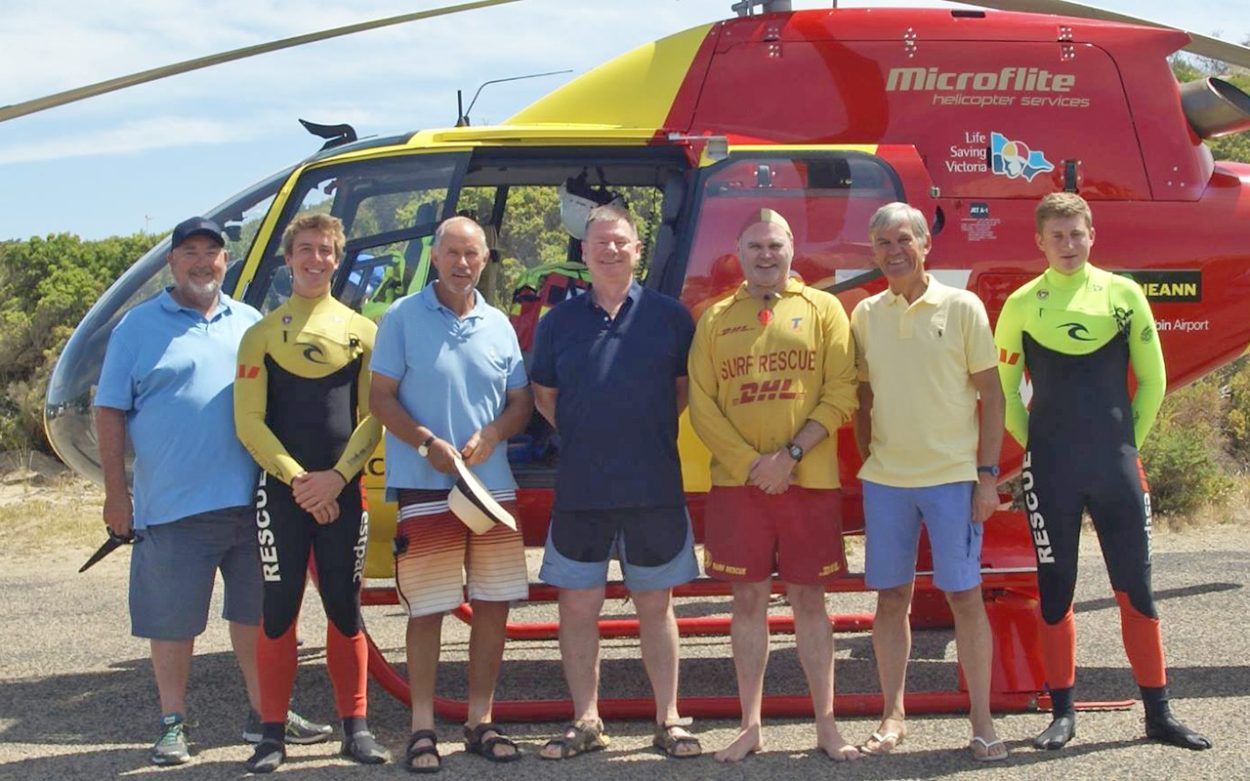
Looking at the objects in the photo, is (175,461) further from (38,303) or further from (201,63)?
(38,303)

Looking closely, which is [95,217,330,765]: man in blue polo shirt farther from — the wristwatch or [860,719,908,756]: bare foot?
[860,719,908,756]: bare foot

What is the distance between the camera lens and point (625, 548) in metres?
4.80

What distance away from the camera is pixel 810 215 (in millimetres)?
5680

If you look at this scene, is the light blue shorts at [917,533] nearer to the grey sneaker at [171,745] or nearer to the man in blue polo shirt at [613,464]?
A: the man in blue polo shirt at [613,464]

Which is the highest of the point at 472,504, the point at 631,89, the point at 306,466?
the point at 631,89

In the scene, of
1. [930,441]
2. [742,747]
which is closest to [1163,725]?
[930,441]

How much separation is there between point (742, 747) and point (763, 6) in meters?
3.41

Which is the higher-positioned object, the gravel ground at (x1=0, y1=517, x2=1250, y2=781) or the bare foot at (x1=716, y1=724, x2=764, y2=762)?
the bare foot at (x1=716, y1=724, x2=764, y2=762)

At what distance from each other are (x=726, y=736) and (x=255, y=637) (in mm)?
1826

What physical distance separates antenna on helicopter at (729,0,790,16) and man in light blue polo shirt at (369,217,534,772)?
221 centimetres

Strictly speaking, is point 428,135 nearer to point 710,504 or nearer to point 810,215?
point 810,215

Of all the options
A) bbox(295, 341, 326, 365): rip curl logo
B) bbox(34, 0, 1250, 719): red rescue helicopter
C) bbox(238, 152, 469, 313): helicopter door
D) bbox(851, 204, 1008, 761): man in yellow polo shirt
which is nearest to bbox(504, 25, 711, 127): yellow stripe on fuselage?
bbox(34, 0, 1250, 719): red rescue helicopter

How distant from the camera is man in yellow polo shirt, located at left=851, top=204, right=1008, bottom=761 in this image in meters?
4.65

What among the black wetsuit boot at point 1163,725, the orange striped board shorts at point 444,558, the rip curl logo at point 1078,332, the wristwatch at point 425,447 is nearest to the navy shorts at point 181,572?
the orange striped board shorts at point 444,558
